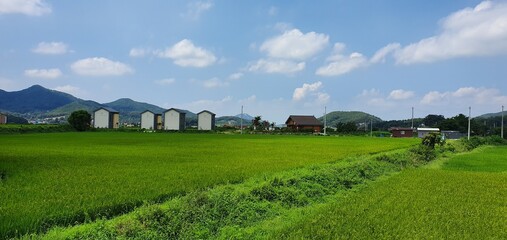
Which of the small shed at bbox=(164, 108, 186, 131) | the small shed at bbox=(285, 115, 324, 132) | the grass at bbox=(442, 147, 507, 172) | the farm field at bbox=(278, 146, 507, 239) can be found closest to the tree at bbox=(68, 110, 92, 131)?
the small shed at bbox=(164, 108, 186, 131)

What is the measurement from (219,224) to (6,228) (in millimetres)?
3245

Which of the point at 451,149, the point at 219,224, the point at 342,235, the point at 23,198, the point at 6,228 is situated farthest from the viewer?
the point at 451,149

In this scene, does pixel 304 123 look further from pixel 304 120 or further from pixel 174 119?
pixel 174 119

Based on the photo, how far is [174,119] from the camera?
3361 inches

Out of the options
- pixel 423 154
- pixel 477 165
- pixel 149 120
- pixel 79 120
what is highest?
pixel 149 120

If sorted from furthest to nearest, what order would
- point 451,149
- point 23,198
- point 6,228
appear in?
point 451,149, point 23,198, point 6,228

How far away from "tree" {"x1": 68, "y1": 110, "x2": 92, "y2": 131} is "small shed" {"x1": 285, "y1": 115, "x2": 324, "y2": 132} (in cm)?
4218

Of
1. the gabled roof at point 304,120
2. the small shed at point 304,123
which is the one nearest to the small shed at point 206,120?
the small shed at point 304,123

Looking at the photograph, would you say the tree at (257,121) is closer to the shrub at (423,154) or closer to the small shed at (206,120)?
the small shed at (206,120)

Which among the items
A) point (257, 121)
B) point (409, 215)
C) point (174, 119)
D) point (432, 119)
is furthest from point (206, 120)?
point (409, 215)

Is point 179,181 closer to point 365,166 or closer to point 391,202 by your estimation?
point 391,202

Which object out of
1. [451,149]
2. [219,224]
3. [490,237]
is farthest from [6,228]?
[451,149]

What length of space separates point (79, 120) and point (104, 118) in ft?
77.5

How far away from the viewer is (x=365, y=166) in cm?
1564
